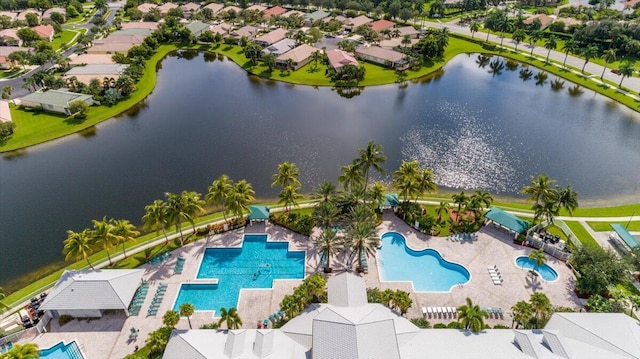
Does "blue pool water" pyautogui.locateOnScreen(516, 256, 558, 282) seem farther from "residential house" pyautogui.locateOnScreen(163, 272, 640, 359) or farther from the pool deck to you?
"residential house" pyautogui.locateOnScreen(163, 272, 640, 359)

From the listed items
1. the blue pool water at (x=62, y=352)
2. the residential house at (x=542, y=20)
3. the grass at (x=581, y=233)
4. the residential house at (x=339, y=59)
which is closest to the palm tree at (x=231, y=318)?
the blue pool water at (x=62, y=352)

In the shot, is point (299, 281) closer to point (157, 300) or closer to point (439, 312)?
point (439, 312)

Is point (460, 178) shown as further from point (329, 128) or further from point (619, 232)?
point (329, 128)

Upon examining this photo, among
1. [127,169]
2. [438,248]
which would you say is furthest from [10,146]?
[438,248]

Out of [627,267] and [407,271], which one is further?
[407,271]

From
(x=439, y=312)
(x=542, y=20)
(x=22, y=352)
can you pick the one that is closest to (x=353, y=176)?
(x=439, y=312)
